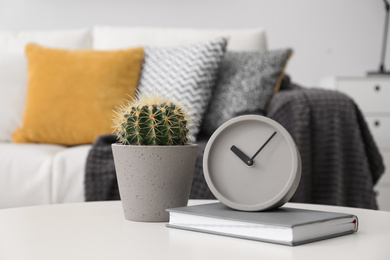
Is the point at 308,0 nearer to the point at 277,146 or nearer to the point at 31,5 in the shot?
the point at 31,5

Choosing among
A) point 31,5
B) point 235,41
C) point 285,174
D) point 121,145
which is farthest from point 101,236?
point 31,5

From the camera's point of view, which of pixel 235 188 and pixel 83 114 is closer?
pixel 235 188

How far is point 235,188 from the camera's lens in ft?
2.86

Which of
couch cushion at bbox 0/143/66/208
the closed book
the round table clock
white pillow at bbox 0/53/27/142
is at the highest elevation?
the round table clock

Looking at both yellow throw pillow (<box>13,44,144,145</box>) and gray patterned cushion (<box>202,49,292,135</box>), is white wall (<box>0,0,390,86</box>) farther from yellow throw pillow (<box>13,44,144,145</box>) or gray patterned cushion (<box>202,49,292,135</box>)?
gray patterned cushion (<box>202,49,292,135</box>)

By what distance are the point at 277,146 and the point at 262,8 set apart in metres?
2.69

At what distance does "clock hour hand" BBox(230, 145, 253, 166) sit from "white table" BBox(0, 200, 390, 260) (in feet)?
0.44

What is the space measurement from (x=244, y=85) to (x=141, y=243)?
1448 mm

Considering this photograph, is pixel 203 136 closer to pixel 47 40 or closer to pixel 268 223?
pixel 47 40

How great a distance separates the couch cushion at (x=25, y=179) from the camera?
1.89 m

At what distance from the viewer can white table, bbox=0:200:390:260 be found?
27.3 inches

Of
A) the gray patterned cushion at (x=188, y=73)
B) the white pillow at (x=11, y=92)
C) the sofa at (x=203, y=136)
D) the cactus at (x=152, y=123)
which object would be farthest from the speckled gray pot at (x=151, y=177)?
the white pillow at (x=11, y=92)

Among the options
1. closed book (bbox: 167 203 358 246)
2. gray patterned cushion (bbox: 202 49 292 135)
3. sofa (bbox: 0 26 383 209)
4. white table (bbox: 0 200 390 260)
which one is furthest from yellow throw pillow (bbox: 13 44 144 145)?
closed book (bbox: 167 203 358 246)

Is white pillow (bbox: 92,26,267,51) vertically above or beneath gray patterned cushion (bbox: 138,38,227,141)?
above
